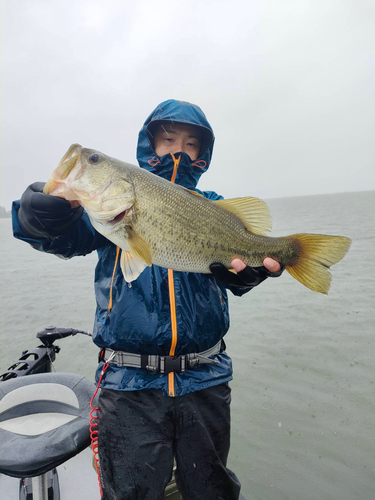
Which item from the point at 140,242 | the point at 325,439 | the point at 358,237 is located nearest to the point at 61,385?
the point at 140,242

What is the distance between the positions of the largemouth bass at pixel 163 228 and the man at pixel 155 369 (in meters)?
0.13

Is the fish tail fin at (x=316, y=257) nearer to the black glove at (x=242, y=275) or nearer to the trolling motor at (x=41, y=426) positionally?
the black glove at (x=242, y=275)

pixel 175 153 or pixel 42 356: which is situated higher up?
pixel 175 153

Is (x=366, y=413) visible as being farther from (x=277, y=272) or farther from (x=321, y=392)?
(x=277, y=272)

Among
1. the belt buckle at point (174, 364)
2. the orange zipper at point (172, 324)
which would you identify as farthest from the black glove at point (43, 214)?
the belt buckle at point (174, 364)

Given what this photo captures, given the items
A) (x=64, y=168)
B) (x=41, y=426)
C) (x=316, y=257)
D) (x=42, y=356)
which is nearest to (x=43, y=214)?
(x=64, y=168)

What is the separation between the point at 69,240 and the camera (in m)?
2.30

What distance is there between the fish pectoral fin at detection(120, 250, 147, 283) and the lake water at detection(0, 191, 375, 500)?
316cm

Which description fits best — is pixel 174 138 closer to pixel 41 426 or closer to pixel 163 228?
pixel 163 228

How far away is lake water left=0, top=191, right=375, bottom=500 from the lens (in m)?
3.83

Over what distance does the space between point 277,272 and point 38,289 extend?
13225mm

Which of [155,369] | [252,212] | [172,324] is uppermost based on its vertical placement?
[252,212]

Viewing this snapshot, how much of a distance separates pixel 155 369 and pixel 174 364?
0.13m

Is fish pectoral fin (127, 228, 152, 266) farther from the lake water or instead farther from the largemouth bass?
the lake water
